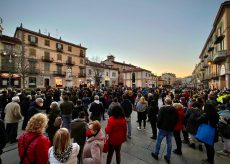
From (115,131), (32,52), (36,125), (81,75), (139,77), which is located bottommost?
(115,131)

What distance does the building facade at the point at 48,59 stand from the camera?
98.7 ft

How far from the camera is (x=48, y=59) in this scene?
34062 mm

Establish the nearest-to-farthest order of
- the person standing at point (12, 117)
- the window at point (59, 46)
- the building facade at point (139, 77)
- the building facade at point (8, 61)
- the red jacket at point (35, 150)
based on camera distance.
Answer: the red jacket at point (35, 150) → the person standing at point (12, 117) → the building facade at point (8, 61) → the window at point (59, 46) → the building facade at point (139, 77)

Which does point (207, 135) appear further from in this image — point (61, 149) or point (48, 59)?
point (48, 59)

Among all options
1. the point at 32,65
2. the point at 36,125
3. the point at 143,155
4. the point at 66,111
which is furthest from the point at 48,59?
the point at 36,125

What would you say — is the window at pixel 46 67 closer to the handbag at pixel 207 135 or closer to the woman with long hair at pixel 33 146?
the woman with long hair at pixel 33 146

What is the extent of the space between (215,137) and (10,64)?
105ft

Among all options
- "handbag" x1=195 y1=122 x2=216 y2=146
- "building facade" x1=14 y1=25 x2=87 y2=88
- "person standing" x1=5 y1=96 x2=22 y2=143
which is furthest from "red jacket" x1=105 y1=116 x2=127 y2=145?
"building facade" x1=14 y1=25 x2=87 y2=88

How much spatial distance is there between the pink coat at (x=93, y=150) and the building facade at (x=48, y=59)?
83.7 ft

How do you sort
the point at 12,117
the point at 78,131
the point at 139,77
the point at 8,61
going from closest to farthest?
the point at 78,131, the point at 12,117, the point at 8,61, the point at 139,77

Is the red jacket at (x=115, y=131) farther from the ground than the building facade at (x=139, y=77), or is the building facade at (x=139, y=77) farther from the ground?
the building facade at (x=139, y=77)

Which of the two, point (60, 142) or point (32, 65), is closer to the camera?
point (60, 142)

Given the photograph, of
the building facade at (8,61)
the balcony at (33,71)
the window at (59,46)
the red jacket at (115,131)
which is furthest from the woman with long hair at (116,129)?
the window at (59,46)

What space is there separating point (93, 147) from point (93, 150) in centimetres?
5
